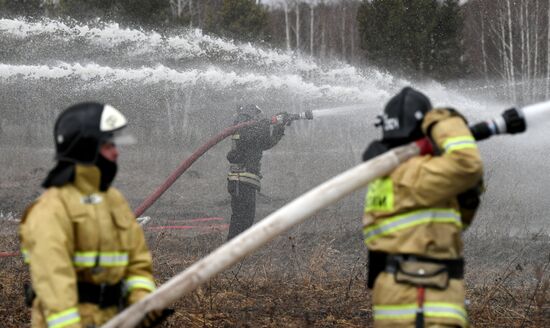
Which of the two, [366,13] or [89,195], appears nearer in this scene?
[89,195]

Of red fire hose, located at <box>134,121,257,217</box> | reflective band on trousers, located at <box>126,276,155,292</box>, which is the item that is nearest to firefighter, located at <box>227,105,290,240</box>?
red fire hose, located at <box>134,121,257,217</box>

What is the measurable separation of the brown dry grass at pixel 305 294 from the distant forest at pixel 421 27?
549 inches

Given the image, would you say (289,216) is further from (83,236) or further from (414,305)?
(83,236)

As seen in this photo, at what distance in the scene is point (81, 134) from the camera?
286 cm

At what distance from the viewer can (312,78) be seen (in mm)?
17875

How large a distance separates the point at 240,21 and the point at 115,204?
2219 cm

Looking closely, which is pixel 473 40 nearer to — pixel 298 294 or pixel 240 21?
pixel 240 21

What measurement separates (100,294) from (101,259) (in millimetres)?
154

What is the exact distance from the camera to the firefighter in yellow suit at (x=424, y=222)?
2.96 meters

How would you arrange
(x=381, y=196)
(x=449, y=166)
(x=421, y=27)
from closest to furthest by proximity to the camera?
1. (x=449, y=166)
2. (x=381, y=196)
3. (x=421, y=27)

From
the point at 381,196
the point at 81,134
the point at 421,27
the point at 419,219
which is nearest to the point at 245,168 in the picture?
the point at 381,196

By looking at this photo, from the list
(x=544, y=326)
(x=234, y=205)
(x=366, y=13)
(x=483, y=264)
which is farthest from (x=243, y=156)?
(x=366, y=13)

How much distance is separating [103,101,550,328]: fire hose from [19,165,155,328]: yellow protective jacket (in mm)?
139

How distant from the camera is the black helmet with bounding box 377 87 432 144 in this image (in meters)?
3.17
